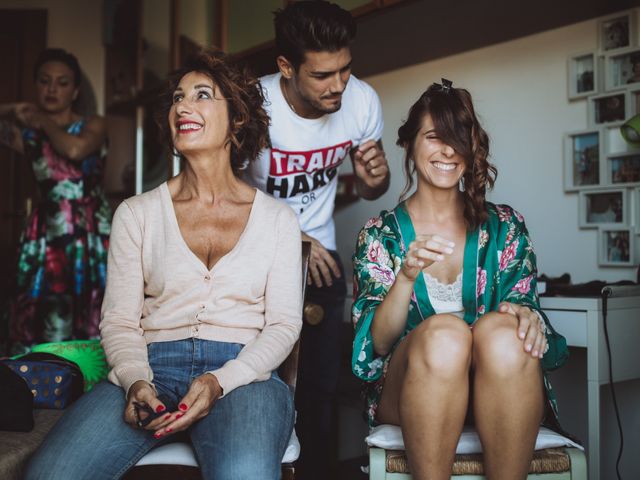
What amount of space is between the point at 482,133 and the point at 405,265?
0.47 meters

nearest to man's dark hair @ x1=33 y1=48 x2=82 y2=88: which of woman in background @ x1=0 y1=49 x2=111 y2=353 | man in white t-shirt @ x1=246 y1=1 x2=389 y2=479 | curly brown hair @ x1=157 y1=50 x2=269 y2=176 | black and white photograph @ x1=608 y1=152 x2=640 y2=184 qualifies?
woman in background @ x1=0 y1=49 x2=111 y2=353

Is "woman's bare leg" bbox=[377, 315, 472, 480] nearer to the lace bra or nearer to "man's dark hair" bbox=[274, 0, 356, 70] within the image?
the lace bra

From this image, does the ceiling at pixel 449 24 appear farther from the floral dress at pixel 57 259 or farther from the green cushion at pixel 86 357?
the green cushion at pixel 86 357

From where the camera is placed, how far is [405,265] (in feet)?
4.64

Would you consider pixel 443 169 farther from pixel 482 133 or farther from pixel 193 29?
pixel 193 29

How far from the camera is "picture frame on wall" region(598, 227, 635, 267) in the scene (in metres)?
2.27

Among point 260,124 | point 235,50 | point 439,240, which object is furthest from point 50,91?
point 439,240

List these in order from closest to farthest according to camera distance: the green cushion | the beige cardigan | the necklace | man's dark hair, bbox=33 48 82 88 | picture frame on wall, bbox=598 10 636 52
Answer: the beige cardigan, the green cushion, the necklace, picture frame on wall, bbox=598 10 636 52, man's dark hair, bbox=33 48 82 88

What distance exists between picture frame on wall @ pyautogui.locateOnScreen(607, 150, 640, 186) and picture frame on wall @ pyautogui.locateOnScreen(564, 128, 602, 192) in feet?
0.13

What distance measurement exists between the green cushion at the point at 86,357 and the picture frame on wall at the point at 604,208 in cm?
160

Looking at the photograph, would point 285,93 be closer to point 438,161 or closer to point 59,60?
point 438,161

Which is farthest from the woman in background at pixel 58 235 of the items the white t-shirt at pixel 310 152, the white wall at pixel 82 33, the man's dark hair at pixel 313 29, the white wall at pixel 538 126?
the white wall at pixel 82 33

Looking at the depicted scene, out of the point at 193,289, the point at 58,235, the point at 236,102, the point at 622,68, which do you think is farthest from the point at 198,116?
the point at 622,68

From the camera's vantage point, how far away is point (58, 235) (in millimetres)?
2738
